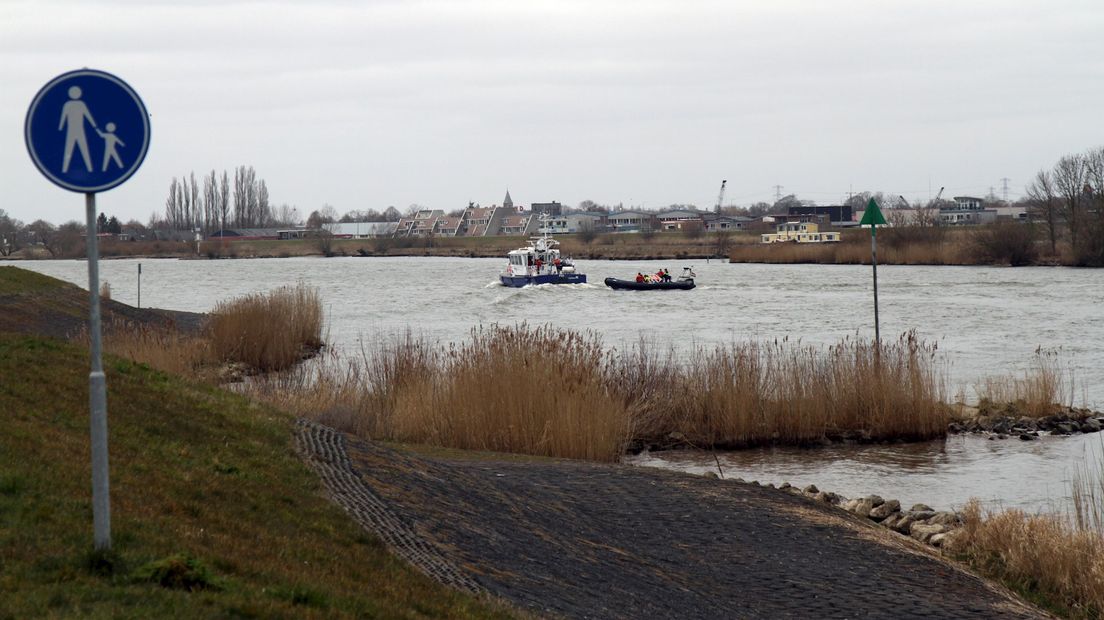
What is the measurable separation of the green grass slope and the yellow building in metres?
136

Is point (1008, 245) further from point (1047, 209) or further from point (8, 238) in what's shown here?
point (8, 238)

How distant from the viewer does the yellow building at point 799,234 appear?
482 feet

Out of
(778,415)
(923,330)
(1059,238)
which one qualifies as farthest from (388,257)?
(778,415)

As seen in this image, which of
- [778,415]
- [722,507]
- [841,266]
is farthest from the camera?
[841,266]

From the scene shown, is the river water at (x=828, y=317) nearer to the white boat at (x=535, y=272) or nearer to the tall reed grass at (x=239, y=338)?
the white boat at (x=535, y=272)

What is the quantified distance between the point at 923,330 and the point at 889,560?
3094 centimetres

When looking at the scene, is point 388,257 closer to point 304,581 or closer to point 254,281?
point 254,281

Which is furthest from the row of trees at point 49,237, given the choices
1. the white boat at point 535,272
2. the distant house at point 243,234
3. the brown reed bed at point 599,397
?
the brown reed bed at point 599,397

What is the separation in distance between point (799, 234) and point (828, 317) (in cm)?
10531

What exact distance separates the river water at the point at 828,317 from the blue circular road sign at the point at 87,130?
13.2 meters

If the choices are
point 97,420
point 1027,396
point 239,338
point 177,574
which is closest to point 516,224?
point 239,338

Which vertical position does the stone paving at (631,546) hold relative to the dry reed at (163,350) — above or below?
below

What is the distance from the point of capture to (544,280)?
251 ft

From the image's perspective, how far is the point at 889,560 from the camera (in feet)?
39.2
